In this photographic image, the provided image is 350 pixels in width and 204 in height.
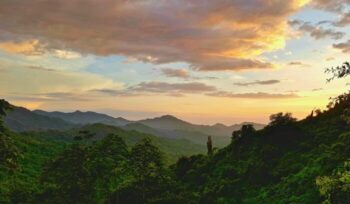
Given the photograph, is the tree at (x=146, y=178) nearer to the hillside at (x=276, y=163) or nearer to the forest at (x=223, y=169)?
the forest at (x=223, y=169)

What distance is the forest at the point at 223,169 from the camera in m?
44.2

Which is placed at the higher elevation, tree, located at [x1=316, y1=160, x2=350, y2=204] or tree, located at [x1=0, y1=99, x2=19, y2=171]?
tree, located at [x1=0, y1=99, x2=19, y2=171]

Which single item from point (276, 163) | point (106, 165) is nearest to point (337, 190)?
point (276, 163)

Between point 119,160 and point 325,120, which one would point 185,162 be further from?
point 325,120

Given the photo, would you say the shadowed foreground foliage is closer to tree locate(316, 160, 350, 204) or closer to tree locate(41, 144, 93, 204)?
tree locate(41, 144, 93, 204)

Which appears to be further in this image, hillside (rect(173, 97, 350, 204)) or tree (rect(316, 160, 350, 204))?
hillside (rect(173, 97, 350, 204))

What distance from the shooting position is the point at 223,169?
57500 mm

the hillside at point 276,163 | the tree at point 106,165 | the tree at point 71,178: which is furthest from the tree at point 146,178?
the hillside at point 276,163

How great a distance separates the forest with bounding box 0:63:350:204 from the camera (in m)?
44.2

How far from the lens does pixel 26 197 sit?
2170 inches

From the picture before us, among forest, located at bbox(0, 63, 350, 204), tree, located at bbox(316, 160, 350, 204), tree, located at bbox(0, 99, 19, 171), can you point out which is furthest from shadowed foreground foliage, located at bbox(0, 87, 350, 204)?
tree, located at bbox(316, 160, 350, 204)

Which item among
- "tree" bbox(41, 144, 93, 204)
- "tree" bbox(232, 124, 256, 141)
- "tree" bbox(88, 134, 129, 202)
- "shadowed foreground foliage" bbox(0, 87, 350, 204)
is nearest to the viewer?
"shadowed foreground foliage" bbox(0, 87, 350, 204)

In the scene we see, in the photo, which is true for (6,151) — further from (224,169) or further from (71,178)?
(224,169)

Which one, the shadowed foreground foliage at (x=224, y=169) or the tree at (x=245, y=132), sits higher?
the tree at (x=245, y=132)
